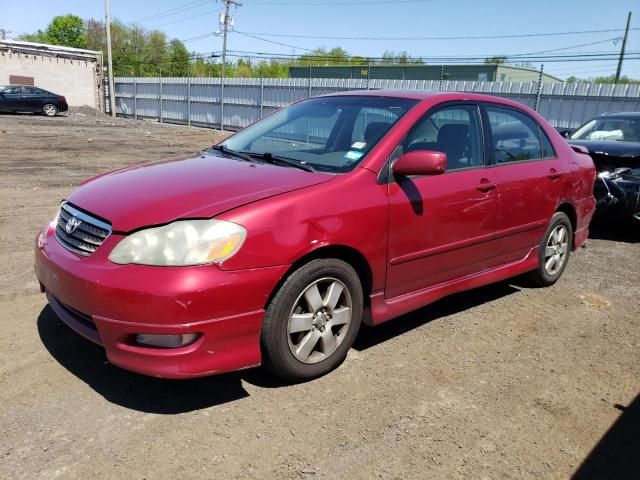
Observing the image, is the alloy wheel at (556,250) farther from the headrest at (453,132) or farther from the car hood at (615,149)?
the car hood at (615,149)

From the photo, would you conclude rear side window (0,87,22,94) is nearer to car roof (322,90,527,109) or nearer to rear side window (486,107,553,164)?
car roof (322,90,527,109)

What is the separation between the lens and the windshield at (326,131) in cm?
347

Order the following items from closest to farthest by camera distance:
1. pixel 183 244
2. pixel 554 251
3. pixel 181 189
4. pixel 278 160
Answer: pixel 183 244 → pixel 181 189 → pixel 278 160 → pixel 554 251

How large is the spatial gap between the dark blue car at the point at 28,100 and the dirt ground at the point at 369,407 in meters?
27.1

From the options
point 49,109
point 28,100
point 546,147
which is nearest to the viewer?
point 546,147

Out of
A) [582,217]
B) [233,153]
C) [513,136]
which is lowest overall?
[582,217]

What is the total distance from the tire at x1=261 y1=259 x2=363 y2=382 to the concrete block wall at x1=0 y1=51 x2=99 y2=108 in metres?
37.2

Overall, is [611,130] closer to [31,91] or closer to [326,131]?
[326,131]

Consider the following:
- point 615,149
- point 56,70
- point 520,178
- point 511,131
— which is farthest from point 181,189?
point 56,70

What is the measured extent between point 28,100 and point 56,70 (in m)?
8.75

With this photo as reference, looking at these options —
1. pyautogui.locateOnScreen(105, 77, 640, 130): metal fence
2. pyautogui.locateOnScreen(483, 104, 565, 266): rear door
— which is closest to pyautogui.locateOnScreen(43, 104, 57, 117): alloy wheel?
pyautogui.locateOnScreen(105, 77, 640, 130): metal fence

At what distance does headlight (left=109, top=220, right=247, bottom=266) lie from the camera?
8.54ft

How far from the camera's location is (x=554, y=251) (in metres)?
5.00

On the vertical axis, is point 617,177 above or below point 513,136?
below
